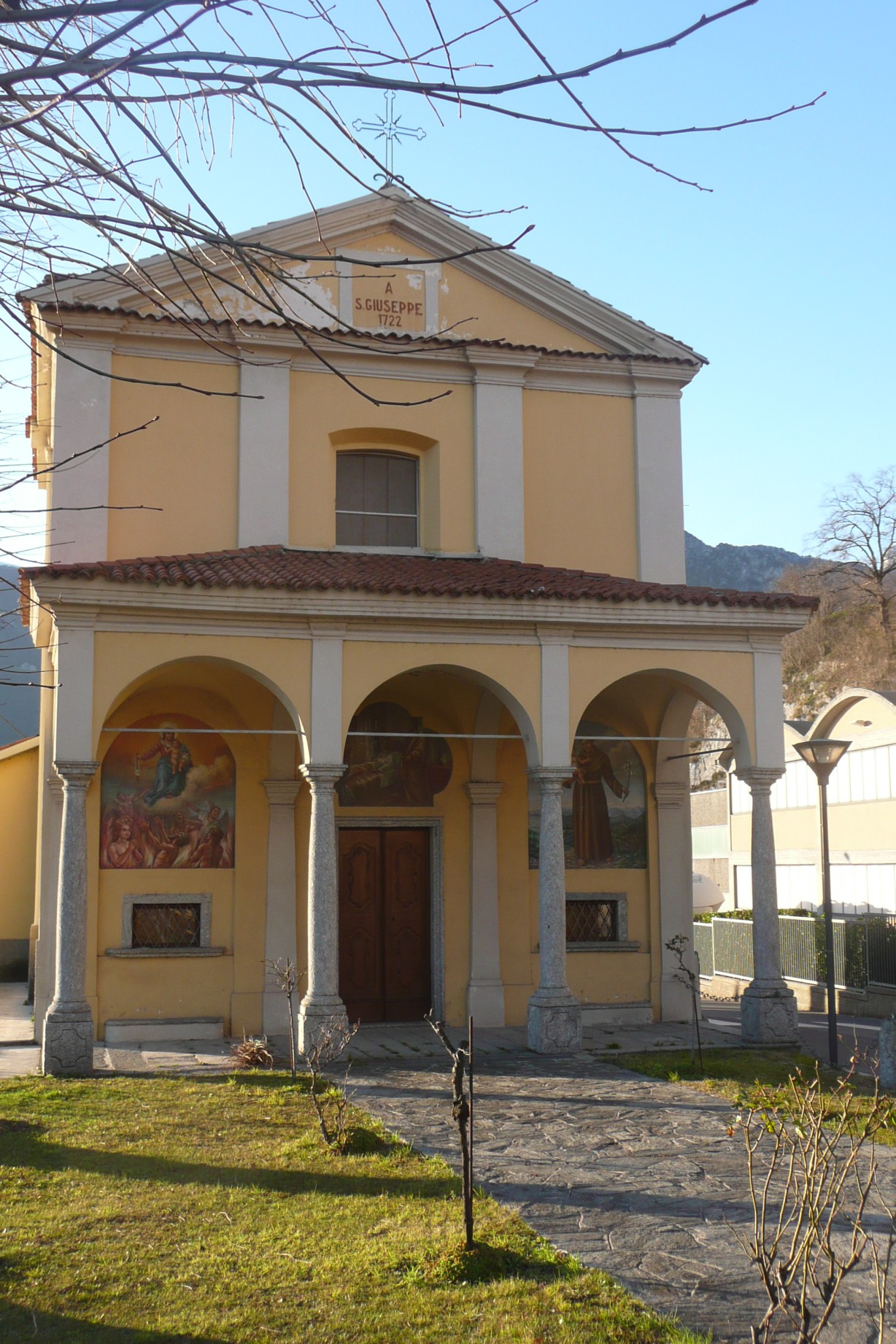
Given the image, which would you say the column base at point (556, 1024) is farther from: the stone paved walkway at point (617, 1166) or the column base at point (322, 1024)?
the column base at point (322, 1024)

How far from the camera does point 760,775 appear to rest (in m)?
13.2

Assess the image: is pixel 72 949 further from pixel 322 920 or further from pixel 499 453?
pixel 499 453

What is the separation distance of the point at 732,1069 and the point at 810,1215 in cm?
747

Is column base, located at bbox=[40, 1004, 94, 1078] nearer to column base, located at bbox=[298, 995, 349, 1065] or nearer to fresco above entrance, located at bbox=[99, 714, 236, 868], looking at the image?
column base, located at bbox=[298, 995, 349, 1065]

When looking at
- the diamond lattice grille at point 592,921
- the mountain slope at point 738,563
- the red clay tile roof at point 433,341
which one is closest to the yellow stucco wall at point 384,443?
the red clay tile roof at point 433,341

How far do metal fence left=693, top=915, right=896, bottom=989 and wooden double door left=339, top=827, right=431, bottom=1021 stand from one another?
4774mm

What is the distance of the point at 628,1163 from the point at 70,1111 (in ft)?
13.9

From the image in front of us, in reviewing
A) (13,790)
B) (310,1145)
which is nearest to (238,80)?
(310,1145)

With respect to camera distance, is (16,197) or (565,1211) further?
(565,1211)

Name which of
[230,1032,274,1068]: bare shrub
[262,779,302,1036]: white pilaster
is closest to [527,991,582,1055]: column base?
[230,1032,274,1068]: bare shrub

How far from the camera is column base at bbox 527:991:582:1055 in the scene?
12242 mm

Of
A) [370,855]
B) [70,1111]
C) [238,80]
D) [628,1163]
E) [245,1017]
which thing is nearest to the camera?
[238,80]

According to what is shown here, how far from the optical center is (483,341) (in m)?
15.0

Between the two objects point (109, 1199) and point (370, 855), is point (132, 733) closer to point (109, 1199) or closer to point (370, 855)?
point (370, 855)
